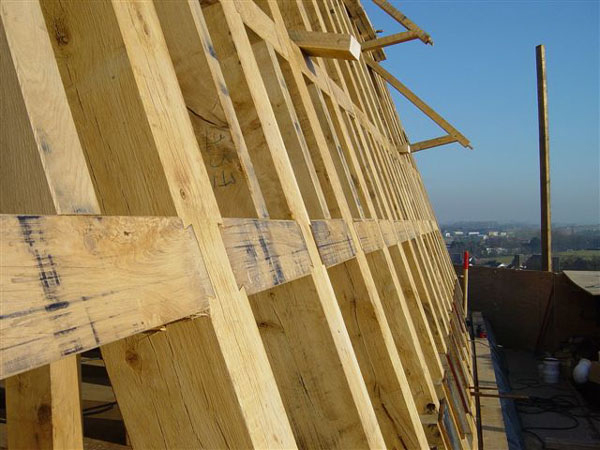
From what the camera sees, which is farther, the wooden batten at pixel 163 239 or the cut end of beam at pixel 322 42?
the cut end of beam at pixel 322 42

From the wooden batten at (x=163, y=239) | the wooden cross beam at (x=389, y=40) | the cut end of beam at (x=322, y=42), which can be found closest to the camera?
the wooden batten at (x=163, y=239)

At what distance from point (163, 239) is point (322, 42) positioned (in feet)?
6.44

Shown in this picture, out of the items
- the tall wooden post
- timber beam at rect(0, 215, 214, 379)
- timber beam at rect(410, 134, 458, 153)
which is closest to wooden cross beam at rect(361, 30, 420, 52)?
timber beam at rect(410, 134, 458, 153)

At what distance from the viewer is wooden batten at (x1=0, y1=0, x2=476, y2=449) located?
2.82 ft

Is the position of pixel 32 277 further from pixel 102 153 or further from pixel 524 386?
pixel 524 386

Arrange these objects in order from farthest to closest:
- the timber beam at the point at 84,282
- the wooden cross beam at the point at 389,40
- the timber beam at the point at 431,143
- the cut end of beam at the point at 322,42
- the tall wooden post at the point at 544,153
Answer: the tall wooden post at the point at 544,153 → the timber beam at the point at 431,143 → the wooden cross beam at the point at 389,40 → the cut end of beam at the point at 322,42 → the timber beam at the point at 84,282

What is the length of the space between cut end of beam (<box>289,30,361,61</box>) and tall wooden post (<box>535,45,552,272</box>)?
50.4 ft

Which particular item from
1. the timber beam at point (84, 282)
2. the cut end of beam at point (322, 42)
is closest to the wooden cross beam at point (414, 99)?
the cut end of beam at point (322, 42)

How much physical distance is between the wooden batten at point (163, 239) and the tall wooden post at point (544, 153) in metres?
16.0

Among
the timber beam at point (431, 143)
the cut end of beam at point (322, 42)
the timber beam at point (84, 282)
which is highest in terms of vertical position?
the timber beam at point (431, 143)

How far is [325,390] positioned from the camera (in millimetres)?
1902

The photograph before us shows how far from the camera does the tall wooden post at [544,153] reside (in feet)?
54.5

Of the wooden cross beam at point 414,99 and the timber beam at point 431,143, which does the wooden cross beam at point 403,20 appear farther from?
the timber beam at point 431,143

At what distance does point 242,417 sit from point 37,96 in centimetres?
70
